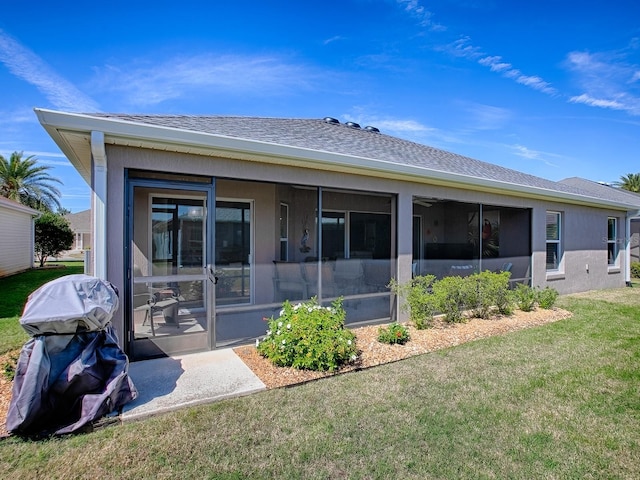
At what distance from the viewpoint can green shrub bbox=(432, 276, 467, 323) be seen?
685 centimetres

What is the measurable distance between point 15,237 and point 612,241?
2476 cm

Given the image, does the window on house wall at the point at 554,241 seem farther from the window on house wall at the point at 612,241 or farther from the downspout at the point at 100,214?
the downspout at the point at 100,214

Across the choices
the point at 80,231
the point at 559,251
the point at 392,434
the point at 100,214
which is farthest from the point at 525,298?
the point at 80,231

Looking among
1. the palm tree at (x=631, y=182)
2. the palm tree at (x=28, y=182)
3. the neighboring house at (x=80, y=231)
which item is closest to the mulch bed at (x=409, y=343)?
the palm tree at (x=28, y=182)

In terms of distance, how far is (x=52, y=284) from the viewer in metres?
3.44

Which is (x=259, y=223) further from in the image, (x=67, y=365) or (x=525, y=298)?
(x=525, y=298)

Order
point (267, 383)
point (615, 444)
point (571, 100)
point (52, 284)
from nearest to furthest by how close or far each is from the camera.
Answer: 1. point (615, 444)
2. point (52, 284)
3. point (267, 383)
4. point (571, 100)

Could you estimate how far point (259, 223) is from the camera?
24.7 ft

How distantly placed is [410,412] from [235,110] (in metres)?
12.3

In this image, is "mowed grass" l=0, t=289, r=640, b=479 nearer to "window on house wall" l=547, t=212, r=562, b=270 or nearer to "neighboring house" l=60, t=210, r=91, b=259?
"window on house wall" l=547, t=212, r=562, b=270

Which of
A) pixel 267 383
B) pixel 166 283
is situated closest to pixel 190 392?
pixel 267 383

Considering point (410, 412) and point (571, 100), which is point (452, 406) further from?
point (571, 100)

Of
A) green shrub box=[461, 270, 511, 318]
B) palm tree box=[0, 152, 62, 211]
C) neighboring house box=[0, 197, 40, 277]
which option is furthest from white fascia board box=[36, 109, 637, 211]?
palm tree box=[0, 152, 62, 211]

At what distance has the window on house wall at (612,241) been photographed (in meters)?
13.0
